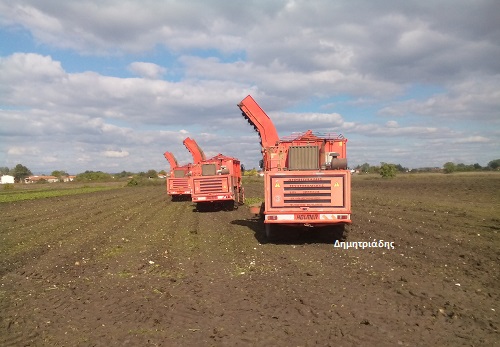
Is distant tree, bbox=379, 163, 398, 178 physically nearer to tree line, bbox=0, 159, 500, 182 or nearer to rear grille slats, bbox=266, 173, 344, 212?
tree line, bbox=0, 159, 500, 182

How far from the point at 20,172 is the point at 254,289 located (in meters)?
155

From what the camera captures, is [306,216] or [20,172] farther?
[20,172]

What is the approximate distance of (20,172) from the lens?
144 meters

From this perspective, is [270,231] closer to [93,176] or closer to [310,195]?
Answer: [310,195]

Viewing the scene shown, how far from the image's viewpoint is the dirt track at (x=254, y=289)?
19.2 feet

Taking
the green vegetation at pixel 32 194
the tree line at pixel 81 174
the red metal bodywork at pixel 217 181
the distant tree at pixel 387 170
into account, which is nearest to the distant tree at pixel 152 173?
the tree line at pixel 81 174

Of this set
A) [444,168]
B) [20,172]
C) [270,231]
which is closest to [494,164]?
[444,168]

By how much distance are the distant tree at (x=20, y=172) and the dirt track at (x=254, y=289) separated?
14441 cm

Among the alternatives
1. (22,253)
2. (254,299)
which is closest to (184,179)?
(22,253)

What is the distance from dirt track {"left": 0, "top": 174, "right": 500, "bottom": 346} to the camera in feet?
19.2

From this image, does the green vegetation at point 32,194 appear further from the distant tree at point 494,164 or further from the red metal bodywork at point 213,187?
the distant tree at point 494,164

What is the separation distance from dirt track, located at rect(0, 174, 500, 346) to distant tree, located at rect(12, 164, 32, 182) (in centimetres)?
14441

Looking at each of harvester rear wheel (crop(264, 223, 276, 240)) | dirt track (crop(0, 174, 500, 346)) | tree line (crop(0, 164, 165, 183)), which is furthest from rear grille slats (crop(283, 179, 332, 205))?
tree line (crop(0, 164, 165, 183))

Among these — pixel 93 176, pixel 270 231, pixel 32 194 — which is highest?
pixel 93 176
